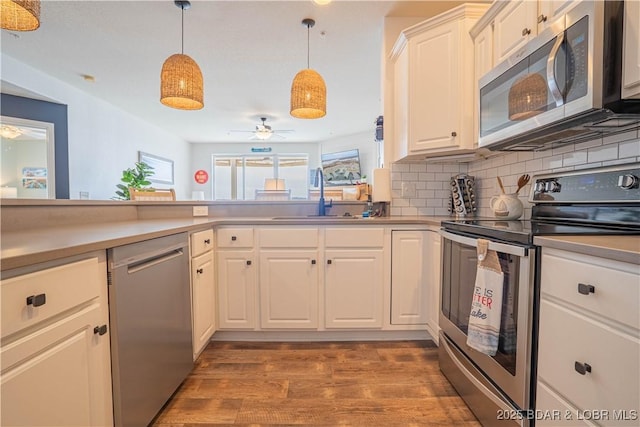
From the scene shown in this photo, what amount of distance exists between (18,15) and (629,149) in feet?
9.68

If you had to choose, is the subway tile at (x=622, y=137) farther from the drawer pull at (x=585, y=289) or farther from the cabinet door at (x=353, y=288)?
the cabinet door at (x=353, y=288)

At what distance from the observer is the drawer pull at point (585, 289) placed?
32.8 inches

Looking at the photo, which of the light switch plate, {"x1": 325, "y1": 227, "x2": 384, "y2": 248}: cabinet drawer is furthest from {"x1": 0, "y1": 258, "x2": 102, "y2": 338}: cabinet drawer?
the light switch plate

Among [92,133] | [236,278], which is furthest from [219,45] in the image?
[92,133]

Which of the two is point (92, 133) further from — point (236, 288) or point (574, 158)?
point (574, 158)

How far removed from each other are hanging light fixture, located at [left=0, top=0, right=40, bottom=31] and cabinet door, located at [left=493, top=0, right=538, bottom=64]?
8.11ft

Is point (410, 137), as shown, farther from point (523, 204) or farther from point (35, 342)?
point (35, 342)

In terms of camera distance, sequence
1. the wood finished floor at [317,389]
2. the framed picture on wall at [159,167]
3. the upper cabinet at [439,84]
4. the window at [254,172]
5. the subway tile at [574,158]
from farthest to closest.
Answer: the window at [254,172], the framed picture on wall at [159,167], the upper cabinet at [439,84], the subway tile at [574,158], the wood finished floor at [317,389]

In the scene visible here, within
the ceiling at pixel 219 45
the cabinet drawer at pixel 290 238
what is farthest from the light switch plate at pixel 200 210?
the ceiling at pixel 219 45

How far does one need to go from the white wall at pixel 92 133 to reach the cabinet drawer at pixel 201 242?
345 cm

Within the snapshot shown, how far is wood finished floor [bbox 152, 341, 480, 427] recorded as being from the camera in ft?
4.48

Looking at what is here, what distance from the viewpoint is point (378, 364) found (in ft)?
5.98

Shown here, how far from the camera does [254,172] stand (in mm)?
8484

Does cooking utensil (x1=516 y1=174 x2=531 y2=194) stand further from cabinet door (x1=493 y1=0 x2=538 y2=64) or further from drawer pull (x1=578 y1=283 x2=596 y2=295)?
drawer pull (x1=578 y1=283 x2=596 y2=295)
